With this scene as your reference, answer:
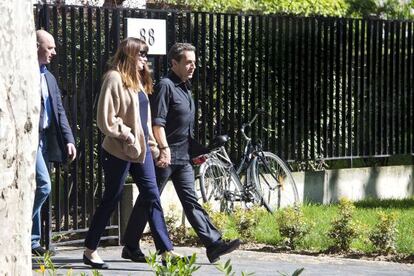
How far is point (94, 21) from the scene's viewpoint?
38.9 feet

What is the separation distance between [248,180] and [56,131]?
357cm

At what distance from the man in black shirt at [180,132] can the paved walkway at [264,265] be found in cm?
24

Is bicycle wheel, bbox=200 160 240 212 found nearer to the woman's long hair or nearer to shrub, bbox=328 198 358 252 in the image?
shrub, bbox=328 198 358 252

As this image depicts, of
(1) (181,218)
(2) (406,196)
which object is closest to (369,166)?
(2) (406,196)

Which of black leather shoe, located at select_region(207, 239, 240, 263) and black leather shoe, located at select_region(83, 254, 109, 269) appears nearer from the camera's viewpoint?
black leather shoe, located at select_region(83, 254, 109, 269)

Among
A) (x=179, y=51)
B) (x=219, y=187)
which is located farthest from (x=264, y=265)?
(x=219, y=187)

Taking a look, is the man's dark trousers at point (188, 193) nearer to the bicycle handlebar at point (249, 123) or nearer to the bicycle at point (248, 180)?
the bicycle at point (248, 180)

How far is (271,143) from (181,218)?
2405mm

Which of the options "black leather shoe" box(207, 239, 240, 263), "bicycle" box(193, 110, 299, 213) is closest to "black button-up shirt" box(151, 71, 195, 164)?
"black leather shoe" box(207, 239, 240, 263)

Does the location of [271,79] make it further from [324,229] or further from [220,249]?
[220,249]

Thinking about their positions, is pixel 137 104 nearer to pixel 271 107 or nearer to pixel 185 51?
pixel 185 51

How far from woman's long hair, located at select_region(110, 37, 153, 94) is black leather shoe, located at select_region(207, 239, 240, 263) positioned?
56.9 inches

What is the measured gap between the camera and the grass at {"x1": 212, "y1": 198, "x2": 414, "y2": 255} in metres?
11.2

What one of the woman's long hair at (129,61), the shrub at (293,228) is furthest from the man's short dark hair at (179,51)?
the shrub at (293,228)
